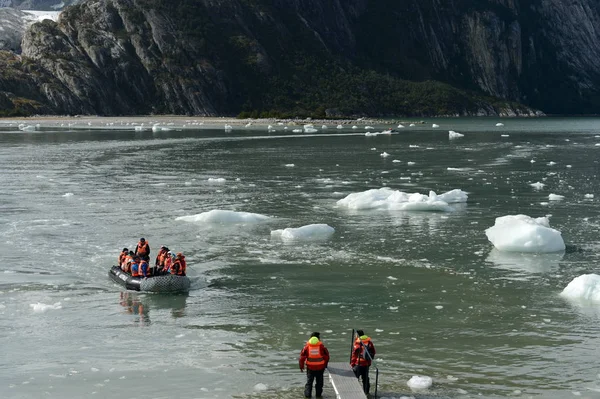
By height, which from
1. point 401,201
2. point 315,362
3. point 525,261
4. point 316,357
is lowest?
point 525,261

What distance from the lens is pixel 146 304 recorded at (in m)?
25.2

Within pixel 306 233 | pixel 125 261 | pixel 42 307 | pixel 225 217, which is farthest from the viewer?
pixel 225 217

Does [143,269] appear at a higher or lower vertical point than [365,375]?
higher

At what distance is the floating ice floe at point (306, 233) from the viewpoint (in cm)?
3472

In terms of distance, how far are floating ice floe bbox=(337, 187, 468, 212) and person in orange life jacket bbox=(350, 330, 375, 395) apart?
2463 centimetres

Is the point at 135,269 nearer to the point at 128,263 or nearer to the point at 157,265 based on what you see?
the point at 128,263

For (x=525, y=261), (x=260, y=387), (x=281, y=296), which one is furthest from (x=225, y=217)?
(x=260, y=387)

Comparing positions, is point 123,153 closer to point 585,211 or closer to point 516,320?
point 585,211

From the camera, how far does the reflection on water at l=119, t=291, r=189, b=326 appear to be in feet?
78.4

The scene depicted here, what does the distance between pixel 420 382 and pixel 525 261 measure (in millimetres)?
13953

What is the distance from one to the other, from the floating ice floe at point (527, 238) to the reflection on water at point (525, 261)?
0.25 m

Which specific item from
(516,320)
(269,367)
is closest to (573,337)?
(516,320)

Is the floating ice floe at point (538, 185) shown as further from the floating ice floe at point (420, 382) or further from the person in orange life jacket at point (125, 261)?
the floating ice floe at point (420, 382)

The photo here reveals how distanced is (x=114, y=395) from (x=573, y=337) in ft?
40.2
